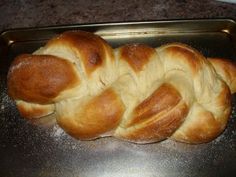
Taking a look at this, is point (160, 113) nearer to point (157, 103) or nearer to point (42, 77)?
point (157, 103)

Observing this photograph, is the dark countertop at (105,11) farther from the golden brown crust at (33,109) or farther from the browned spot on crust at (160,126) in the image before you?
the browned spot on crust at (160,126)

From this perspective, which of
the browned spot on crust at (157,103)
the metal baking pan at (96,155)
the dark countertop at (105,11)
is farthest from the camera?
the dark countertop at (105,11)

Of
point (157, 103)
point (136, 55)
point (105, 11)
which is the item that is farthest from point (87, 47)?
point (105, 11)

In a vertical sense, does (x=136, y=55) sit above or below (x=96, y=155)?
above

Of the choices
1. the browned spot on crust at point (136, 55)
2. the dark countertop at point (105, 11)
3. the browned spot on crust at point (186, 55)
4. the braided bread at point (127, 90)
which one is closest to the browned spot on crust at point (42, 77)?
the braided bread at point (127, 90)

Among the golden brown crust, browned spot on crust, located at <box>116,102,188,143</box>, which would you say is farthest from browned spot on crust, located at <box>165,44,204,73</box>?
the golden brown crust

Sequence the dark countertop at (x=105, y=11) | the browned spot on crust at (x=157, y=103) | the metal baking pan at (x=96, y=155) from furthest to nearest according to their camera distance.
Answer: the dark countertop at (x=105, y=11) → the metal baking pan at (x=96, y=155) → the browned spot on crust at (x=157, y=103)
